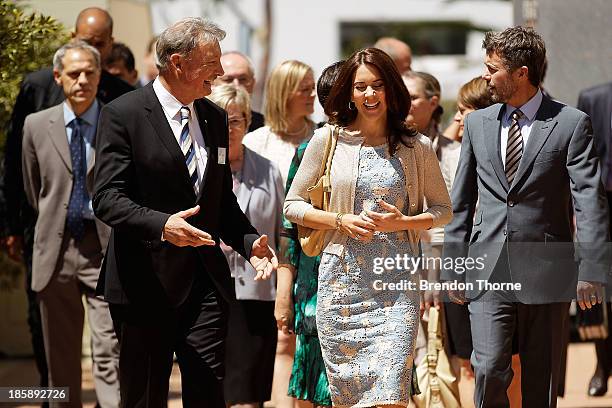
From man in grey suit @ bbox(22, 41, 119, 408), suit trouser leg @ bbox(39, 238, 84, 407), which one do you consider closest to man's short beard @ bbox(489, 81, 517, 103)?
man in grey suit @ bbox(22, 41, 119, 408)

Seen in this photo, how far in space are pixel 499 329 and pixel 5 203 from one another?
3545 millimetres

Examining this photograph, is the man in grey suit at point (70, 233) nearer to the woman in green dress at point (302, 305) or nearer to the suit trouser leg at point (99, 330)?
the suit trouser leg at point (99, 330)

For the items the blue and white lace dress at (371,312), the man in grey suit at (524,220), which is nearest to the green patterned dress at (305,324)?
the blue and white lace dress at (371,312)

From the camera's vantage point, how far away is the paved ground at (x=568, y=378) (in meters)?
9.98

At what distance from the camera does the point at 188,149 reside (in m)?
6.38

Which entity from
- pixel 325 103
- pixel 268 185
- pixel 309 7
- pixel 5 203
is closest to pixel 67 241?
pixel 5 203

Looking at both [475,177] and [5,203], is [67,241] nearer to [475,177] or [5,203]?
[5,203]

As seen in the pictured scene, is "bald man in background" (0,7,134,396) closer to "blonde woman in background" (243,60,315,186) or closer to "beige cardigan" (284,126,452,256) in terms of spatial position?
"blonde woman in background" (243,60,315,186)

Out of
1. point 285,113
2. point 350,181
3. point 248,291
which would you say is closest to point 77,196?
point 248,291

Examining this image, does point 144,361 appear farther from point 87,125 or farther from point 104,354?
point 87,125

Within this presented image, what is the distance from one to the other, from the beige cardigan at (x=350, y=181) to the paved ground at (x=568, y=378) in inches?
133

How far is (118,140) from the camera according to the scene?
20.5 ft

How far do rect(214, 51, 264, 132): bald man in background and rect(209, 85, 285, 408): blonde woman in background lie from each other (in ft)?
3.85

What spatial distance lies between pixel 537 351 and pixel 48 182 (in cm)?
322
